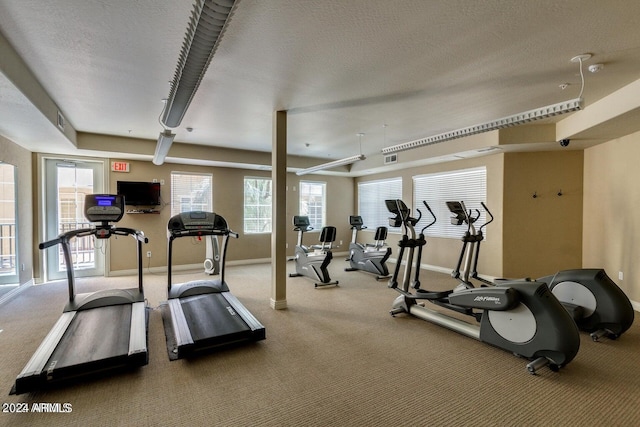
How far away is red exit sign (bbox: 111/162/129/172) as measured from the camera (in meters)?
6.05

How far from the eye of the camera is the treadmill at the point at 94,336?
7.45 ft

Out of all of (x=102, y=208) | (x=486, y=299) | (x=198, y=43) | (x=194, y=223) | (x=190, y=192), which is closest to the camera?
(x=198, y=43)

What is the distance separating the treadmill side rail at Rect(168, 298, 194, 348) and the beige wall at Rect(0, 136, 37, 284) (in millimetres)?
3158

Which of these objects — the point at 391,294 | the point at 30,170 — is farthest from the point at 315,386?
the point at 30,170

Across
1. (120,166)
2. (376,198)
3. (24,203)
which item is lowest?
(24,203)

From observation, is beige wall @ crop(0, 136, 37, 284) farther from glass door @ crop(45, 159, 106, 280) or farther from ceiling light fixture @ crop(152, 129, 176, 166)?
ceiling light fixture @ crop(152, 129, 176, 166)

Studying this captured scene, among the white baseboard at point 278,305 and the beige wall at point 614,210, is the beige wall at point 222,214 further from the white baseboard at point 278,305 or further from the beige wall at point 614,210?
→ the beige wall at point 614,210

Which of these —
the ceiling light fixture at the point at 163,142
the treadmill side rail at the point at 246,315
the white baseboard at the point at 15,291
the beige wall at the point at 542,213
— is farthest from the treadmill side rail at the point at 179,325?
the beige wall at the point at 542,213

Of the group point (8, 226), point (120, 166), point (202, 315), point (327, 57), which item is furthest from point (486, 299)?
point (120, 166)

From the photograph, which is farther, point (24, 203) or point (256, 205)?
point (256, 205)

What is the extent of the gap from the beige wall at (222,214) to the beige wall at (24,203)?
120 cm

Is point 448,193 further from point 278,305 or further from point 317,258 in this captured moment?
point 278,305

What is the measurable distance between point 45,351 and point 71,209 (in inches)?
173

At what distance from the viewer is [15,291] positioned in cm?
465
